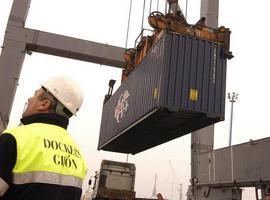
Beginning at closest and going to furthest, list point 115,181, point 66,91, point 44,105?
1. point 44,105
2. point 66,91
3. point 115,181

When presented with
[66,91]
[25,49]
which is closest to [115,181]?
[25,49]

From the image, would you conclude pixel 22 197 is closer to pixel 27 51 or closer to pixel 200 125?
pixel 200 125

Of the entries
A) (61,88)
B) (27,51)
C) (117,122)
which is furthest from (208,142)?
(61,88)

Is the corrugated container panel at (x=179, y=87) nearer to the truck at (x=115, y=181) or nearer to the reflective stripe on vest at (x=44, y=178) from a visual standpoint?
the truck at (x=115, y=181)

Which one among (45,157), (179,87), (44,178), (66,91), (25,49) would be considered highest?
(25,49)

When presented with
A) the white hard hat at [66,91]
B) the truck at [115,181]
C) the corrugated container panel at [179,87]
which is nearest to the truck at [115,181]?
the truck at [115,181]

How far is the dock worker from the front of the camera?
193cm

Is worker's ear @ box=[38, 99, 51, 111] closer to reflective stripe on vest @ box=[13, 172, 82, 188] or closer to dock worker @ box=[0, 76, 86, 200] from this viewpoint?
dock worker @ box=[0, 76, 86, 200]

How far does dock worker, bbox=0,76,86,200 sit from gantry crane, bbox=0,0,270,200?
10.2m

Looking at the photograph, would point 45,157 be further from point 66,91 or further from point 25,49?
point 25,49

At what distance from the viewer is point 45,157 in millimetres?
2057

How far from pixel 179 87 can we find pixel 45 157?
9968 millimetres

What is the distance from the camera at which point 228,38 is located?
1329 cm

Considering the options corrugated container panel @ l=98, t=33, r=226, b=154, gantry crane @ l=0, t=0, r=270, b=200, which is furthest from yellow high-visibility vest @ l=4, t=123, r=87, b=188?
gantry crane @ l=0, t=0, r=270, b=200
